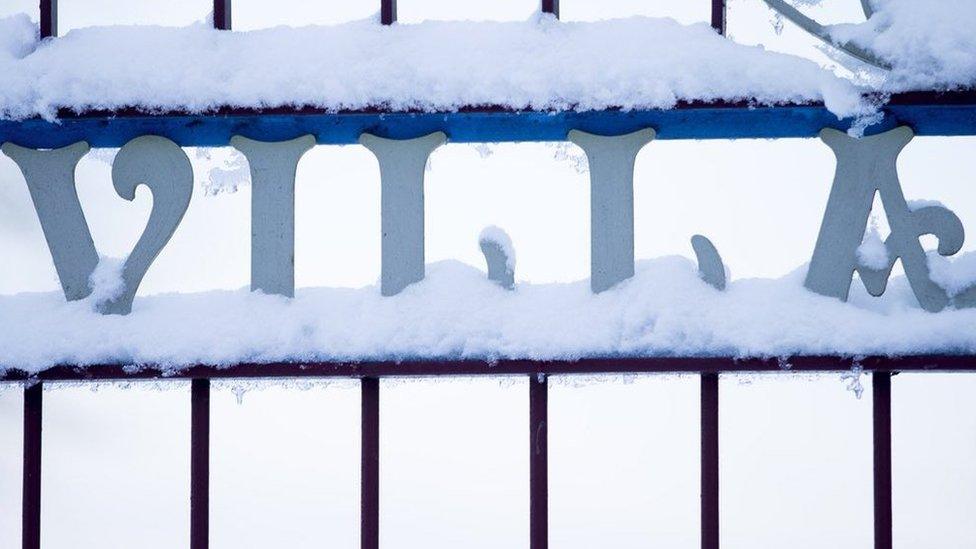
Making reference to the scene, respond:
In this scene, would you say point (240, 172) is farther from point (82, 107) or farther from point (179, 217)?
point (82, 107)

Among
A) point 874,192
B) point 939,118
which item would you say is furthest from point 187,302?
point 939,118

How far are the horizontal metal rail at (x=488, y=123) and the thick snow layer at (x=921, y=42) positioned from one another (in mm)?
66

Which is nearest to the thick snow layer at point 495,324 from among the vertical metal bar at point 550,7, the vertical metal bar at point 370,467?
the vertical metal bar at point 370,467

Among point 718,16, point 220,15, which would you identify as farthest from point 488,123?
point 220,15

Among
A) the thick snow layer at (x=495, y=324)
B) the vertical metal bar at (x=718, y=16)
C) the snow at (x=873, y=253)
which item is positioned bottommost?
the thick snow layer at (x=495, y=324)

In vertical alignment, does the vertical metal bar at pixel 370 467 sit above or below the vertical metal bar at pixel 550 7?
below

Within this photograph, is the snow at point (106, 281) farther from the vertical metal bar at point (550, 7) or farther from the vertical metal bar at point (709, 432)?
the vertical metal bar at point (709, 432)

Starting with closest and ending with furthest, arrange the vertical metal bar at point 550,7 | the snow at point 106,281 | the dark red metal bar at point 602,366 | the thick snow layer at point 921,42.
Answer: the dark red metal bar at point 602,366
the thick snow layer at point 921,42
the snow at point 106,281
the vertical metal bar at point 550,7

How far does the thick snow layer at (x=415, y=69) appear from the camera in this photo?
4.45 meters

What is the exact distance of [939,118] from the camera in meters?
4.48

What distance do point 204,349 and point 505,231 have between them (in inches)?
49.6

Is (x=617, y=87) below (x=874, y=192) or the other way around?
the other way around

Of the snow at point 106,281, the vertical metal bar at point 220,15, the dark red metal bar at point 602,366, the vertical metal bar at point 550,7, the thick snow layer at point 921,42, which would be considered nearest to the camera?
the dark red metal bar at point 602,366

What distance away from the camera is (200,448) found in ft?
15.0
